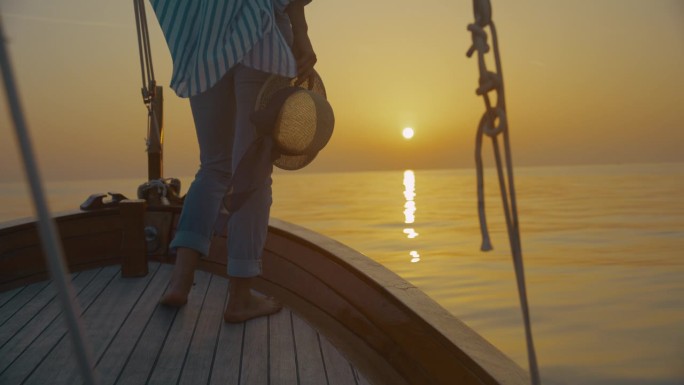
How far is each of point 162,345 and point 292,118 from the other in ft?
2.40

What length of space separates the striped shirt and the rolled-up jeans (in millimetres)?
75

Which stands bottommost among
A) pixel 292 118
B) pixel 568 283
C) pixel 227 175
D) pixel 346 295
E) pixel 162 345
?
pixel 568 283

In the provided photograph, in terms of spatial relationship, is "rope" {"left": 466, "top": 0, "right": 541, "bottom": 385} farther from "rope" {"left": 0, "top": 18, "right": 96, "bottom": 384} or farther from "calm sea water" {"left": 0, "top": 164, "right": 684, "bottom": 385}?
"calm sea water" {"left": 0, "top": 164, "right": 684, "bottom": 385}

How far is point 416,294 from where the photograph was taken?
1.74 meters

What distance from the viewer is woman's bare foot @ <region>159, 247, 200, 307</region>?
2090 millimetres

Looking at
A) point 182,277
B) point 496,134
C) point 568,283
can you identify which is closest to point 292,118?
point 182,277

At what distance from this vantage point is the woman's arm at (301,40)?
1.99 m

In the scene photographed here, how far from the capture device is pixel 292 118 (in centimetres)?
185

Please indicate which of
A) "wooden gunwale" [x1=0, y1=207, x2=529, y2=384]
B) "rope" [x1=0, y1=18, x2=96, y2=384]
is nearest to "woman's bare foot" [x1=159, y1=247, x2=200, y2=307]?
"wooden gunwale" [x1=0, y1=207, x2=529, y2=384]

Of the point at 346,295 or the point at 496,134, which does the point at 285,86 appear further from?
the point at 496,134

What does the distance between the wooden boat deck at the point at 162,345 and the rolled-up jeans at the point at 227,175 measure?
22cm

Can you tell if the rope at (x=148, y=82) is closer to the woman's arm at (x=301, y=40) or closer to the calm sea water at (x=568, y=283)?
the woman's arm at (x=301, y=40)

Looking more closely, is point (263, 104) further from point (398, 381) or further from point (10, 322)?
point (10, 322)

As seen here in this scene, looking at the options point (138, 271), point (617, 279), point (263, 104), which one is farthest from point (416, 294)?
point (617, 279)
